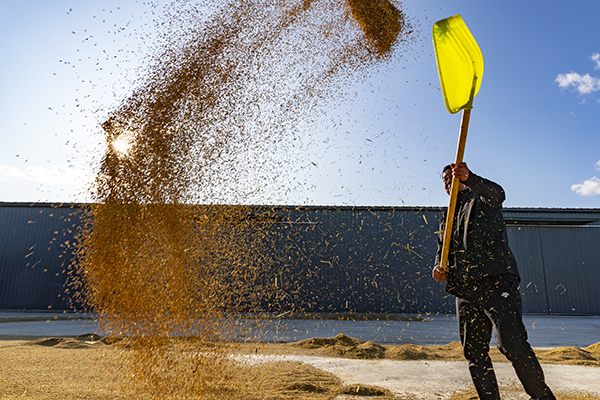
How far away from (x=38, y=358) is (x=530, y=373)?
183 inches

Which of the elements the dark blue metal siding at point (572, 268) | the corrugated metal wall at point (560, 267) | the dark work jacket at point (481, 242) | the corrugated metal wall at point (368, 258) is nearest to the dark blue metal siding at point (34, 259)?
the corrugated metal wall at point (368, 258)

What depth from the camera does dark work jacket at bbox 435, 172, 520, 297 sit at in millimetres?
2182

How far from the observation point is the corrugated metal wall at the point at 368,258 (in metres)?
12.1

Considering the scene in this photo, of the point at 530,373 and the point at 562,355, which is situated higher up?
the point at 530,373

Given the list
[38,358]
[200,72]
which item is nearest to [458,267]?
[200,72]

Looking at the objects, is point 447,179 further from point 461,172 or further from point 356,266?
point 356,266

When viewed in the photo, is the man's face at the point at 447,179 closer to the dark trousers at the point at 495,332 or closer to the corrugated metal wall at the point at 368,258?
the dark trousers at the point at 495,332

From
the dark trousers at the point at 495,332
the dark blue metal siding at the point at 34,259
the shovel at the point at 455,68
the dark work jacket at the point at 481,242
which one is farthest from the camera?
the dark blue metal siding at the point at 34,259

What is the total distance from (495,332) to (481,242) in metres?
0.56

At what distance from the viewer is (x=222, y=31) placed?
370cm

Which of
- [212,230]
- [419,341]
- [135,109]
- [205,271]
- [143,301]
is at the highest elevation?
[135,109]

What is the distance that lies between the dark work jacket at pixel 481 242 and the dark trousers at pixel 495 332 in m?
0.06

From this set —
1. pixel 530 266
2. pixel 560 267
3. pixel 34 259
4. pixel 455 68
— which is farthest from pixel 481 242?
pixel 34 259

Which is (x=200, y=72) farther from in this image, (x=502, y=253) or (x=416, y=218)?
(x=416, y=218)
